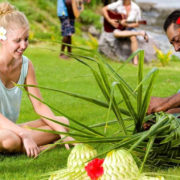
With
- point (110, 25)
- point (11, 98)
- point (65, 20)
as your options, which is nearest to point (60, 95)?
point (11, 98)

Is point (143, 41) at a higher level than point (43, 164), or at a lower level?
lower

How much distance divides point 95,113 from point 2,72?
1.81 meters

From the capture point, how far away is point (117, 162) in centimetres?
211

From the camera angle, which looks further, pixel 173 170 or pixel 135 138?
pixel 173 170

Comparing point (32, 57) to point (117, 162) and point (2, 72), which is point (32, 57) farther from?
point (117, 162)

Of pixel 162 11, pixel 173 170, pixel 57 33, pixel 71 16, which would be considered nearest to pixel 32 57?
pixel 71 16

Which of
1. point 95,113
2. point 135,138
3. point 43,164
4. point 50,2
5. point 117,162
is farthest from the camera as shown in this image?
point 50,2

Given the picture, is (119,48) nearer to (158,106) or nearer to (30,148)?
(30,148)

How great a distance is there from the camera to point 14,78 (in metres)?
3.53

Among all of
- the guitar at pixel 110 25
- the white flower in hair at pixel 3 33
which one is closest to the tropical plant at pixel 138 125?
the white flower in hair at pixel 3 33

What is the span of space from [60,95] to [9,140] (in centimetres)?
294

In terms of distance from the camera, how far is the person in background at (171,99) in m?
2.71

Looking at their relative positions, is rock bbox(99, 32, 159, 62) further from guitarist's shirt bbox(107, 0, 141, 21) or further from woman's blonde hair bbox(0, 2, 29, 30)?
woman's blonde hair bbox(0, 2, 29, 30)

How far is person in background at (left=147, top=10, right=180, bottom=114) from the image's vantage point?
106 inches
